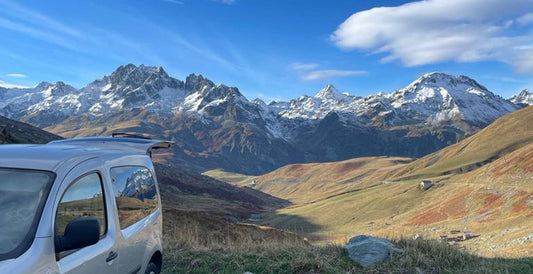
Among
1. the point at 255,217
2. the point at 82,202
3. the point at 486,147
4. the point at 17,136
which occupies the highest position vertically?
the point at 17,136

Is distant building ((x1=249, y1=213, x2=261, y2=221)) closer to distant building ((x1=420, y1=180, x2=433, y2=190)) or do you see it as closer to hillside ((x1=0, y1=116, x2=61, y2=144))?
distant building ((x1=420, y1=180, x2=433, y2=190))

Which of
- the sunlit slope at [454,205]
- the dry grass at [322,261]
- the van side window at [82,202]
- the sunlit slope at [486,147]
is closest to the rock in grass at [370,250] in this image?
the dry grass at [322,261]

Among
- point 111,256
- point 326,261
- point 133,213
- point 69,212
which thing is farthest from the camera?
point 326,261

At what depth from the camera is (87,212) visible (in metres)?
4.79

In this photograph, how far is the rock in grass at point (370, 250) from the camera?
27.6ft

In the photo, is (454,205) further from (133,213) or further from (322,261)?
(133,213)

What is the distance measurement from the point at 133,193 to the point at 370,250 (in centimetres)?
516

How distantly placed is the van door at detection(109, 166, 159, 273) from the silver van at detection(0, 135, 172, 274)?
0.01m

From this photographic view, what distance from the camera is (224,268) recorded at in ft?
28.4

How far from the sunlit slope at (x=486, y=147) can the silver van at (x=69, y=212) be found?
394ft

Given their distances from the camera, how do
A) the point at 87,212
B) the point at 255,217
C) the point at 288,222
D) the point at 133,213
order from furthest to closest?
the point at 255,217 < the point at 288,222 < the point at 133,213 < the point at 87,212

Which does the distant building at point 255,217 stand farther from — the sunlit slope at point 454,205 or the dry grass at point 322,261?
the dry grass at point 322,261

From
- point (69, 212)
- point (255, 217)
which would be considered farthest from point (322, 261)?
point (255, 217)

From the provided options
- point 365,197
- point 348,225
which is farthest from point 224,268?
point 365,197
